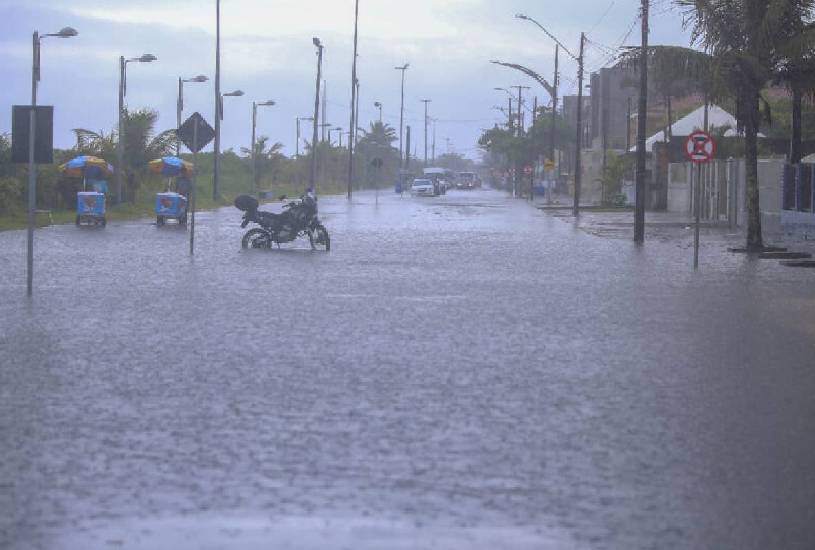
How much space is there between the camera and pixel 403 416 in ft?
35.0

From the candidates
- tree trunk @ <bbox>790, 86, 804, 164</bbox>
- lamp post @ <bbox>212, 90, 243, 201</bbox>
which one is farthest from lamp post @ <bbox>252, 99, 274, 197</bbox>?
tree trunk @ <bbox>790, 86, 804, 164</bbox>

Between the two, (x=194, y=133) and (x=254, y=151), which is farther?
(x=254, y=151)

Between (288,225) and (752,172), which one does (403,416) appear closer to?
(288,225)

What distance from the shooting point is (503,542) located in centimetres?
705

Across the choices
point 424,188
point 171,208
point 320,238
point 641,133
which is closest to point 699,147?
point 320,238

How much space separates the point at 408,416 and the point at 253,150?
87362 millimetres

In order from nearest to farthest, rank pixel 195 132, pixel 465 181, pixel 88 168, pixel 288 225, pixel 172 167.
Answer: pixel 195 132, pixel 288 225, pixel 88 168, pixel 172 167, pixel 465 181

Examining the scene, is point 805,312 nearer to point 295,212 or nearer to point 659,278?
point 659,278

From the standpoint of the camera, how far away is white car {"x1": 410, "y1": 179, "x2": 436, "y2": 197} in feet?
368

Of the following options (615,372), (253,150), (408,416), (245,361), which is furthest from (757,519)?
(253,150)

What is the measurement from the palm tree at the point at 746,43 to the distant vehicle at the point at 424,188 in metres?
79.2

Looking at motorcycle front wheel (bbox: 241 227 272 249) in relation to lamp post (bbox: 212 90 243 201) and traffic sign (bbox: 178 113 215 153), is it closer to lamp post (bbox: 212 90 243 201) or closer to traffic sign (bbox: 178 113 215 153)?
traffic sign (bbox: 178 113 215 153)

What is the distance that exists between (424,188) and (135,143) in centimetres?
4856

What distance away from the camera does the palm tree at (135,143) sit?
6419 centimetres
